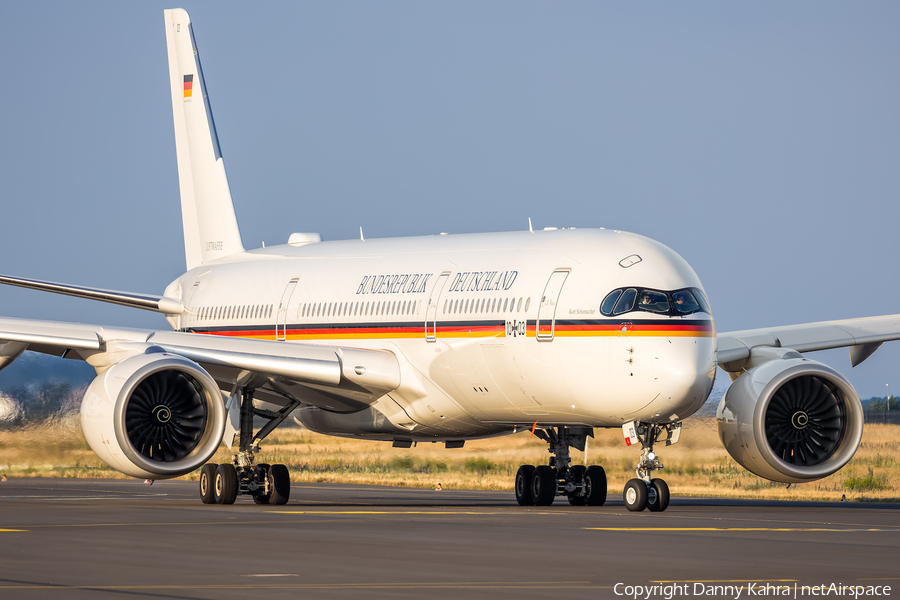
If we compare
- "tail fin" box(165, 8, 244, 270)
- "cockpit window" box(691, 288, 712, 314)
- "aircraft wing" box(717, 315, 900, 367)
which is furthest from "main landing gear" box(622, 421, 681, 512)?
"tail fin" box(165, 8, 244, 270)

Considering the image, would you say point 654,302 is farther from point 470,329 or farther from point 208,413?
point 208,413

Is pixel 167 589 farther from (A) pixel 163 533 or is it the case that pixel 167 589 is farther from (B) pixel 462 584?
(A) pixel 163 533

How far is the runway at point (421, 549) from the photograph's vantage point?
468 inches

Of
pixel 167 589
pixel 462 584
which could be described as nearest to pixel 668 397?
pixel 462 584

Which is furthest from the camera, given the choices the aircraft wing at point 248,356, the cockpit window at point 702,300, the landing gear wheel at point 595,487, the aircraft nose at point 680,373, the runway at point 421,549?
the landing gear wheel at point 595,487

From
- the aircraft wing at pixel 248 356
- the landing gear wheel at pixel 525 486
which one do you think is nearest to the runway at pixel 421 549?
the landing gear wheel at pixel 525 486

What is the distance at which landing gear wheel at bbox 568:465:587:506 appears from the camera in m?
26.0

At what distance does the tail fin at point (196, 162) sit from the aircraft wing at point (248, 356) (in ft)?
25.1

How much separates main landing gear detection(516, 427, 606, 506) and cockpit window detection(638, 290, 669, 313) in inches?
201

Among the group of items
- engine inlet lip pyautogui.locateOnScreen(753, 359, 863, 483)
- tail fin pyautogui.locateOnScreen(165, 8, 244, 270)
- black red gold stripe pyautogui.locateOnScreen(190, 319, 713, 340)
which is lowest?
engine inlet lip pyautogui.locateOnScreen(753, 359, 863, 483)

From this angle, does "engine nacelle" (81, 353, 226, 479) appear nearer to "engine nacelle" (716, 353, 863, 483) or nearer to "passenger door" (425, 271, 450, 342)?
"passenger door" (425, 271, 450, 342)

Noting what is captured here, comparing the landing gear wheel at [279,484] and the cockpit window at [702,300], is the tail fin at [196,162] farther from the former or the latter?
the cockpit window at [702,300]

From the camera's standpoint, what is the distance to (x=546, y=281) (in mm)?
23000

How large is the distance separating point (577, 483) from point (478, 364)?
3544 millimetres
